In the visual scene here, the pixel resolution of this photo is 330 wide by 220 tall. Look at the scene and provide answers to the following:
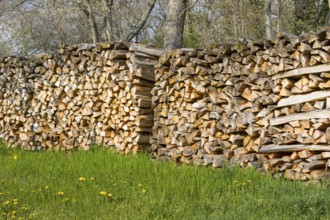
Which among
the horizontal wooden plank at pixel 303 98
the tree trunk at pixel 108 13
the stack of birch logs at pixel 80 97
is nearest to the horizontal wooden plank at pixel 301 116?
the horizontal wooden plank at pixel 303 98

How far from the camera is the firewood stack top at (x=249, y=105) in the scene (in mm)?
6855

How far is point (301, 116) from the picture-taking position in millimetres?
6977

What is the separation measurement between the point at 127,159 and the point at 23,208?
2844 mm

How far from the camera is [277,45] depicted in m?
7.28

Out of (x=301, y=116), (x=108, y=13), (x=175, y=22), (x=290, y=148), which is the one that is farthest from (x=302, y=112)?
(x=108, y=13)

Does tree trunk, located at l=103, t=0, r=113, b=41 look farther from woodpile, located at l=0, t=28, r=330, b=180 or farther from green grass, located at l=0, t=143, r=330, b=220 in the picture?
green grass, located at l=0, t=143, r=330, b=220

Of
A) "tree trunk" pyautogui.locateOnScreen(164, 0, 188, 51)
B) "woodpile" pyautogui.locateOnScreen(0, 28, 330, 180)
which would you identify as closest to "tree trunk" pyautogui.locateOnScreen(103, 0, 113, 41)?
"tree trunk" pyautogui.locateOnScreen(164, 0, 188, 51)

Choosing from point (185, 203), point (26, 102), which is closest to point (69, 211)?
point (185, 203)

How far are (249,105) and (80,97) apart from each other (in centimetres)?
363

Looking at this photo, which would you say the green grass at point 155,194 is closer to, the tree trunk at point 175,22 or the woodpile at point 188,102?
the woodpile at point 188,102

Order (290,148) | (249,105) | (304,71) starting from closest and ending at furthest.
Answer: (304,71) < (290,148) < (249,105)

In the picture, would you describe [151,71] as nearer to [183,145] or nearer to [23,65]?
[183,145]

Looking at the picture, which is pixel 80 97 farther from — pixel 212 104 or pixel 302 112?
pixel 302 112

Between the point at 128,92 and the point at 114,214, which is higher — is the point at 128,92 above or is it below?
above
